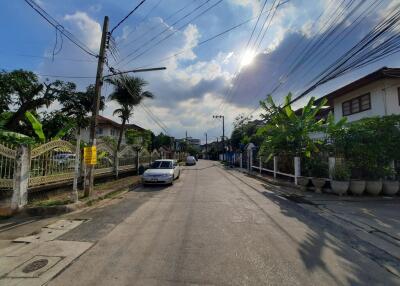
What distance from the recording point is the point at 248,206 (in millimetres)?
9688

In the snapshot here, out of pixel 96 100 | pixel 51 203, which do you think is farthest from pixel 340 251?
pixel 96 100

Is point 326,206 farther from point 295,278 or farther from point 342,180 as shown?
point 295,278

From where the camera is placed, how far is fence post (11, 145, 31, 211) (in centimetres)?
816

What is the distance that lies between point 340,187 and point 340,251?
741 centimetres

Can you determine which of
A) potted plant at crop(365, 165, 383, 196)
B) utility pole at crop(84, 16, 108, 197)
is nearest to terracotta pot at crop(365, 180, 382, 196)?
potted plant at crop(365, 165, 383, 196)

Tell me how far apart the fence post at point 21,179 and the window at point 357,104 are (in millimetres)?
19410

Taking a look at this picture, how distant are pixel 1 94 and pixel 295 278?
57.4ft

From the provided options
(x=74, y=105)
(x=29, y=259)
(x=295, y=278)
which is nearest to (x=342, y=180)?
(x=295, y=278)

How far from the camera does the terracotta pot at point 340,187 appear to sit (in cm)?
1190

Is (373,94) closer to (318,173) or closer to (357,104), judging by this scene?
(357,104)

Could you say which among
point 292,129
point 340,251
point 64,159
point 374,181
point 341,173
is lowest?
point 340,251

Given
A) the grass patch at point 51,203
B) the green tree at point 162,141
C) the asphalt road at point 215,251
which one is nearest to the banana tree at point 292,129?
the asphalt road at point 215,251

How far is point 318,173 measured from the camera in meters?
13.9

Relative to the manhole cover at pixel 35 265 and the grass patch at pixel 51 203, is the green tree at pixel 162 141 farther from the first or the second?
the manhole cover at pixel 35 265
